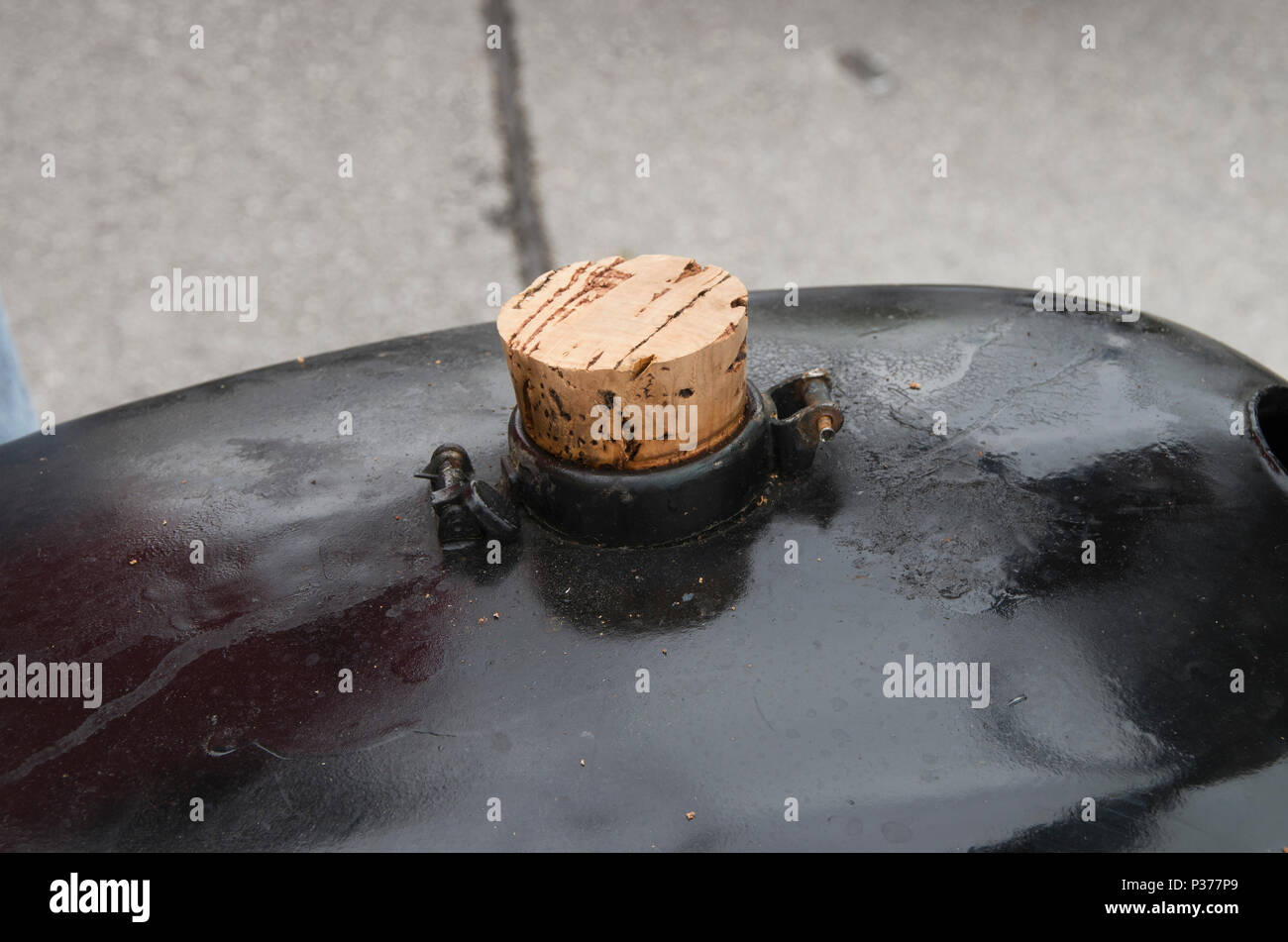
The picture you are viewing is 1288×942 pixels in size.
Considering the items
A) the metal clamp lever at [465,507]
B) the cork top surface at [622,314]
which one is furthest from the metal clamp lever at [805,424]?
the metal clamp lever at [465,507]

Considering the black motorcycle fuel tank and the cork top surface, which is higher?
the cork top surface

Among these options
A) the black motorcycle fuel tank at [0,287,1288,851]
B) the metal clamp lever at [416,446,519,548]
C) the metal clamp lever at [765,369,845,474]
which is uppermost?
the metal clamp lever at [765,369,845,474]

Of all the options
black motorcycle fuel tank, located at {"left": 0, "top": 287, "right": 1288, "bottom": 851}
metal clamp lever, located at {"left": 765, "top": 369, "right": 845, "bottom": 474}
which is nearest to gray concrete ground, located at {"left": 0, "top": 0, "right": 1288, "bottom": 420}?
black motorcycle fuel tank, located at {"left": 0, "top": 287, "right": 1288, "bottom": 851}

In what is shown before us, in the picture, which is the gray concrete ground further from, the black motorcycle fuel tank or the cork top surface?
the cork top surface

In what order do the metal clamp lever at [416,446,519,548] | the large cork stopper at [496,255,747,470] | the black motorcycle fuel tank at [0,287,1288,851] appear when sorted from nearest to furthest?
the black motorcycle fuel tank at [0,287,1288,851]
the large cork stopper at [496,255,747,470]
the metal clamp lever at [416,446,519,548]

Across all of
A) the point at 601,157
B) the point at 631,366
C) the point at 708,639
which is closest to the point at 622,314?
the point at 631,366

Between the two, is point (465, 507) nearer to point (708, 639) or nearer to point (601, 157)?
point (708, 639)

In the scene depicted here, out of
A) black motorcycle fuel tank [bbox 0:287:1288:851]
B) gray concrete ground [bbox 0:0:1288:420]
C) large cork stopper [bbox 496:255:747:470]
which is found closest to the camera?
black motorcycle fuel tank [bbox 0:287:1288:851]
